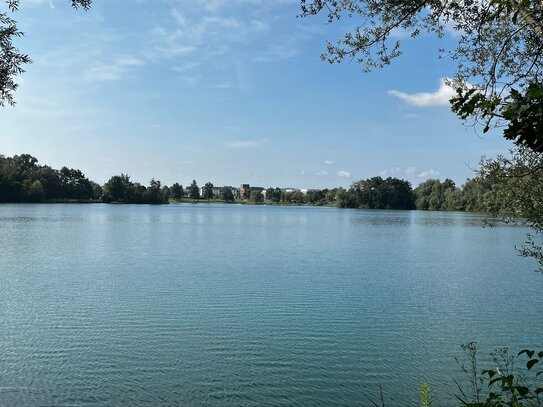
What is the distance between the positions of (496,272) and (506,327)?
13.5m

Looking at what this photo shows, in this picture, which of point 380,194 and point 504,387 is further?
point 380,194

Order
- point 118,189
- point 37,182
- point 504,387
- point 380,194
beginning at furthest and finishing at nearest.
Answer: point 380,194 < point 118,189 < point 37,182 < point 504,387

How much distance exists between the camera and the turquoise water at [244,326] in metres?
10.3

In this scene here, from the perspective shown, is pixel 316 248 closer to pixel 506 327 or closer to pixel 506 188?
pixel 506 327

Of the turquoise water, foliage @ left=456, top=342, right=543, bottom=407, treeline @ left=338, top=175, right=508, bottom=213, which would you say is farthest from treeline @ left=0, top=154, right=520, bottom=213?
foliage @ left=456, top=342, right=543, bottom=407

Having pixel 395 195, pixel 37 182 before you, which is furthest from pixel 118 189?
pixel 395 195

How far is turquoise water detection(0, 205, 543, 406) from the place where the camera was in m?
10.3

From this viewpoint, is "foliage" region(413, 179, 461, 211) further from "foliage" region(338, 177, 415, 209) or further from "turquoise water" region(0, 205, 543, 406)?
"turquoise water" region(0, 205, 543, 406)

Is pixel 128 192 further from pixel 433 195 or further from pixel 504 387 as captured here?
Answer: pixel 504 387

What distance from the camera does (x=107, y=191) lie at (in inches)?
6580

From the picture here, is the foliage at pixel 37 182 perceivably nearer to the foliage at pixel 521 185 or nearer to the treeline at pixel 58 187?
the treeline at pixel 58 187

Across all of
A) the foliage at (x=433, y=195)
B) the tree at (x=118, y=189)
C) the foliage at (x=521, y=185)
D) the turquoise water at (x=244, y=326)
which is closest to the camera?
the foliage at (x=521, y=185)

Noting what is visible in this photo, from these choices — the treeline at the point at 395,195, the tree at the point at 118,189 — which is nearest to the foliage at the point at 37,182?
the tree at the point at 118,189

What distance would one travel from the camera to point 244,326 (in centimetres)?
1483
